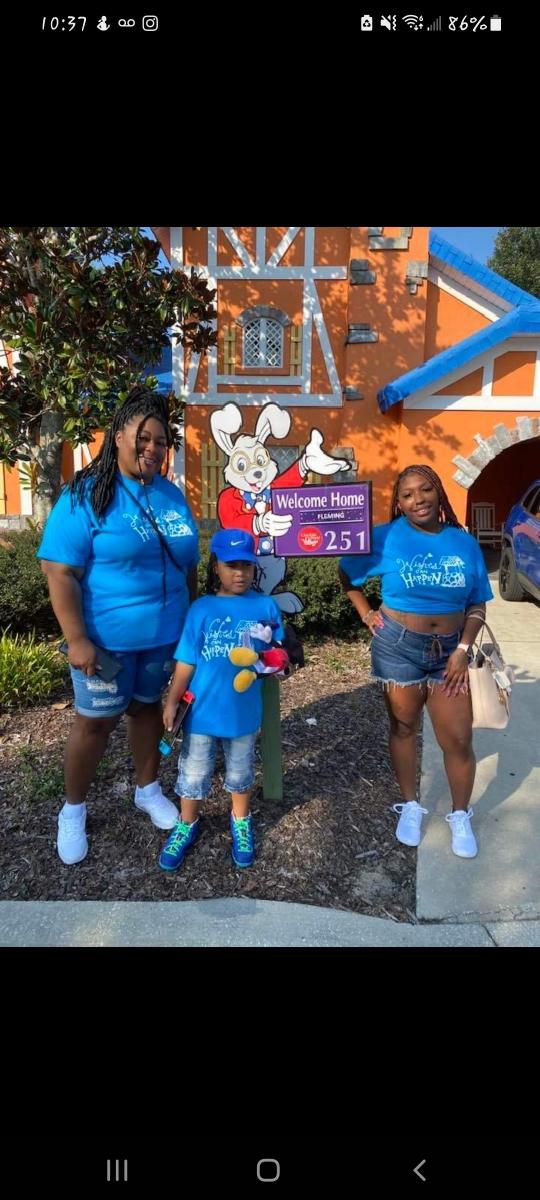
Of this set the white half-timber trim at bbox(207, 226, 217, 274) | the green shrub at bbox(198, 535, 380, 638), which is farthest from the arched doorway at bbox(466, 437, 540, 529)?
the green shrub at bbox(198, 535, 380, 638)

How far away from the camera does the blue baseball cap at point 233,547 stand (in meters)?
2.52

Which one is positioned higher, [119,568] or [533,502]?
[119,568]

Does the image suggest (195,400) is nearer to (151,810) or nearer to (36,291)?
(36,291)

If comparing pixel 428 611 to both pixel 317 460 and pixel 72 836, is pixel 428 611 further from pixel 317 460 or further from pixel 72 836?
pixel 72 836

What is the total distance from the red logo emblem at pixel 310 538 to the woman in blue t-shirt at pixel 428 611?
0.14m

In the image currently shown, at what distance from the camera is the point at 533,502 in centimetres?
743

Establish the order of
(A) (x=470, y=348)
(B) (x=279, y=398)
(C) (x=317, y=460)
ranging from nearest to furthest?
(C) (x=317, y=460) → (A) (x=470, y=348) → (B) (x=279, y=398)

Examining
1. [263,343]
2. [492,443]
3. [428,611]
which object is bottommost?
[428,611]

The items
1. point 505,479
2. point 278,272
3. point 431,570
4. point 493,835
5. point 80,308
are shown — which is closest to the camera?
point 431,570

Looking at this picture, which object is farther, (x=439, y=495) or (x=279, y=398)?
(x=279, y=398)

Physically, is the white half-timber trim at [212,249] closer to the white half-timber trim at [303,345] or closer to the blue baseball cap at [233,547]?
the white half-timber trim at [303,345]

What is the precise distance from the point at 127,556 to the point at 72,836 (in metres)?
1.22

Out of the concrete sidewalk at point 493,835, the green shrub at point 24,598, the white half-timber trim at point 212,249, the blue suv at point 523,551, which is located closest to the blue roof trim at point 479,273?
the white half-timber trim at point 212,249

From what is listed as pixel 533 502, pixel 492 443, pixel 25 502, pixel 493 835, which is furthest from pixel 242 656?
pixel 25 502
